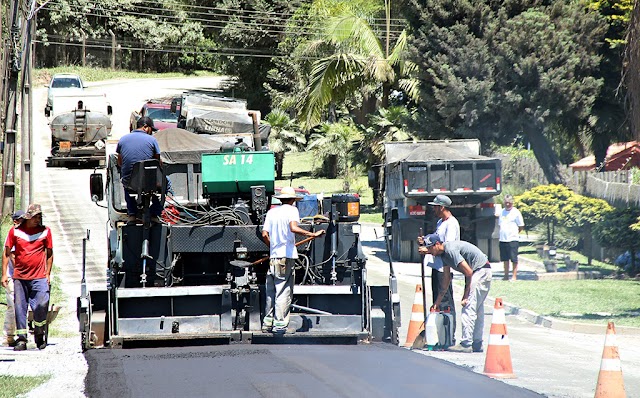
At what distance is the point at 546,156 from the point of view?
1315 inches

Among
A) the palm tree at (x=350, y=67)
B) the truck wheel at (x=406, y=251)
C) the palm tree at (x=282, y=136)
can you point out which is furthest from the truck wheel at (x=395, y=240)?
the palm tree at (x=282, y=136)

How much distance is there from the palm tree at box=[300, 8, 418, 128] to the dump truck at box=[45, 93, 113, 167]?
718cm

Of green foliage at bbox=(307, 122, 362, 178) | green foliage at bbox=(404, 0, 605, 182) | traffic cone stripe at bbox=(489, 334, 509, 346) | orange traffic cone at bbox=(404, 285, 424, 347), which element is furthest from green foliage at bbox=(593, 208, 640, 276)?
green foliage at bbox=(307, 122, 362, 178)

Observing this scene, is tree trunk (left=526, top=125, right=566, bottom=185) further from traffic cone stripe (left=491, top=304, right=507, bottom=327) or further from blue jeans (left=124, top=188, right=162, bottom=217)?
traffic cone stripe (left=491, top=304, right=507, bottom=327)

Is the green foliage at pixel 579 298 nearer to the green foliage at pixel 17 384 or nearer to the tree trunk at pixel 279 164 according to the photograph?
the green foliage at pixel 17 384

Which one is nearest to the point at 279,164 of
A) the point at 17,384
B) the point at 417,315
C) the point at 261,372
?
the point at 417,315

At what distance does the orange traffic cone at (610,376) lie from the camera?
28.1 feet

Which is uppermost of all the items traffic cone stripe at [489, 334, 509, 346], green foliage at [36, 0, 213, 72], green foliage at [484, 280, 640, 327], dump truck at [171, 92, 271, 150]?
green foliage at [36, 0, 213, 72]

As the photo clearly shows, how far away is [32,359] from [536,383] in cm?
594

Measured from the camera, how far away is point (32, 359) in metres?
12.0

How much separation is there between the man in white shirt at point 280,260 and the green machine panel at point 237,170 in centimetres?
98

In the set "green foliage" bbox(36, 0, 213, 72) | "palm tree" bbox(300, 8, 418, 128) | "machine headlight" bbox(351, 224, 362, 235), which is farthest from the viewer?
"green foliage" bbox(36, 0, 213, 72)

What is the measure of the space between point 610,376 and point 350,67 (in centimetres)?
2781

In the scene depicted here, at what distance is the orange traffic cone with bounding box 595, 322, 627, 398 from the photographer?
8.56 metres
